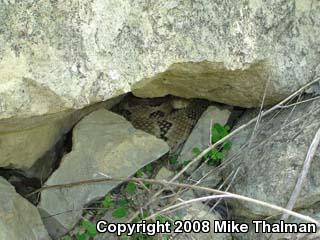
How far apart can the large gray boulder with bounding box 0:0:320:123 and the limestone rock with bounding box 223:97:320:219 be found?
13 centimetres

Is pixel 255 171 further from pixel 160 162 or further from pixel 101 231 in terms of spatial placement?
pixel 101 231

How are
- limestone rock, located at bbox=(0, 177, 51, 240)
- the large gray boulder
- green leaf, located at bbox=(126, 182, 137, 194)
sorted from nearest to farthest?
the large gray boulder → limestone rock, located at bbox=(0, 177, 51, 240) → green leaf, located at bbox=(126, 182, 137, 194)

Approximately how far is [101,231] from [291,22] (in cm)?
104

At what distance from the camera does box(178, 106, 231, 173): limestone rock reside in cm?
235

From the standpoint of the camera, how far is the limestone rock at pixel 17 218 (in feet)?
6.17

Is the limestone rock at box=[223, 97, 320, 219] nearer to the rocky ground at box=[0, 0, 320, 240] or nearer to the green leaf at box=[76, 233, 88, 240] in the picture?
the rocky ground at box=[0, 0, 320, 240]

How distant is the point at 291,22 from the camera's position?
6.66 ft

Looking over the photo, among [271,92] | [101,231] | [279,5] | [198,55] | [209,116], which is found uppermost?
[279,5]

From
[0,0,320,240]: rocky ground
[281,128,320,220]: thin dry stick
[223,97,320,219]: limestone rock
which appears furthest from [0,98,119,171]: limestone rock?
[281,128,320,220]: thin dry stick

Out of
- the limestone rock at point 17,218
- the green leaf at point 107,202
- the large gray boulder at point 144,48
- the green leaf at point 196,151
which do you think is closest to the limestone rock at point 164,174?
the green leaf at point 196,151

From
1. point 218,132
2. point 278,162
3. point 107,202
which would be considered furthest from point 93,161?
point 278,162

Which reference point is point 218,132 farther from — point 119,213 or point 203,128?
point 119,213

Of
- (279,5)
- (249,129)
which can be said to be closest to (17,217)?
(249,129)

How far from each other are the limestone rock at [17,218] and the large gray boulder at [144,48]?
43 cm
